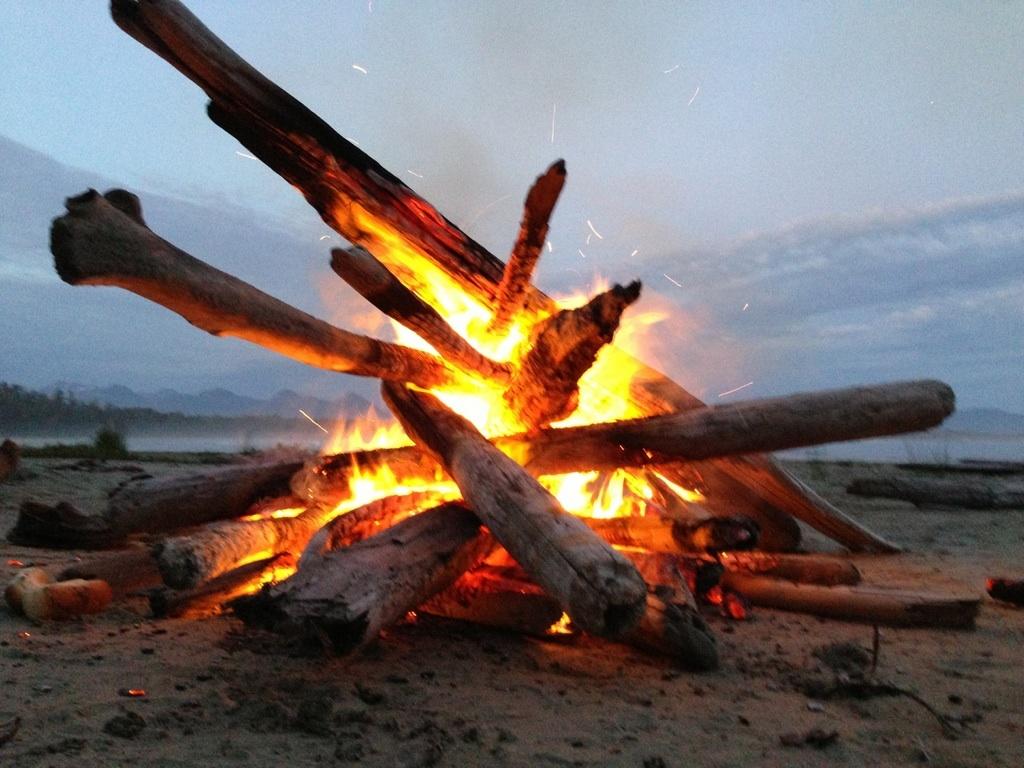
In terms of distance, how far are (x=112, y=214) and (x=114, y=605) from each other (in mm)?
2076

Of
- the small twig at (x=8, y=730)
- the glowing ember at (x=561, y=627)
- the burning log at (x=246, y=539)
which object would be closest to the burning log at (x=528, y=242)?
the burning log at (x=246, y=539)

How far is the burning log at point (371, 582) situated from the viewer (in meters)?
2.60

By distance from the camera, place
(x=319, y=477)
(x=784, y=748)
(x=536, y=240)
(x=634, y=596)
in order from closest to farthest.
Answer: (x=784, y=748), (x=634, y=596), (x=536, y=240), (x=319, y=477)

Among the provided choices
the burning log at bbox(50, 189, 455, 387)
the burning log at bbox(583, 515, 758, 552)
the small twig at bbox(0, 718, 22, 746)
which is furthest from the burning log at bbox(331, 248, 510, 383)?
the small twig at bbox(0, 718, 22, 746)

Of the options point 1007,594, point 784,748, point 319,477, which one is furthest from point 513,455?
point 1007,594

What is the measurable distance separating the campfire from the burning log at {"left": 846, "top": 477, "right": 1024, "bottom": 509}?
12.9 ft

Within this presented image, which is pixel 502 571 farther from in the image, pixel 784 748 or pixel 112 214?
pixel 112 214

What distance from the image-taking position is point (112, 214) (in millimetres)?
2715

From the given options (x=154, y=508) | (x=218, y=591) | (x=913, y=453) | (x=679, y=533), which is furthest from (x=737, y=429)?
(x=913, y=453)

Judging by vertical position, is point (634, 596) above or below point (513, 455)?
below

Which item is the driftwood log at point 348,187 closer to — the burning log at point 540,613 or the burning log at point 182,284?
the burning log at point 182,284

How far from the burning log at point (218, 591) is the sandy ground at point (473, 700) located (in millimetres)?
117

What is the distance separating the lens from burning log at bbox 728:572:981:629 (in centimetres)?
378

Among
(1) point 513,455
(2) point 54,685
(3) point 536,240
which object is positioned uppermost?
(3) point 536,240
